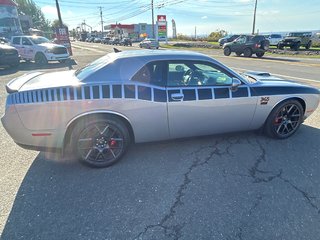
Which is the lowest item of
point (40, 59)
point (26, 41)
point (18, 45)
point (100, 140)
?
point (100, 140)

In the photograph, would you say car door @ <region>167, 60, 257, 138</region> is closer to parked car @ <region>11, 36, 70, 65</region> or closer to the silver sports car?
the silver sports car

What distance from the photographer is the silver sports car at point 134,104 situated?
9.69 ft

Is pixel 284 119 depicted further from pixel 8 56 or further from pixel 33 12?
pixel 33 12

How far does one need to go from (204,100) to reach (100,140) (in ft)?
5.19

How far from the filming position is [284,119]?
3.94 m

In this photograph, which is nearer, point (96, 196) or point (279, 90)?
point (96, 196)

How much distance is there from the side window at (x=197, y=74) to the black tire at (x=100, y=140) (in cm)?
107

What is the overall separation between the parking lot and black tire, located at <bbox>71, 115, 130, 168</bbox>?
159 millimetres

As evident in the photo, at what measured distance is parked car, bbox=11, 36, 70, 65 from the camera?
49.2 feet

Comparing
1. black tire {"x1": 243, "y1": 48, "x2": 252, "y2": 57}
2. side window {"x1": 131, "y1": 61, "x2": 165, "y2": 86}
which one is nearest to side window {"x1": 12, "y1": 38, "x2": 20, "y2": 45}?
side window {"x1": 131, "y1": 61, "x2": 165, "y2": 86}

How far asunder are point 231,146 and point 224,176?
0.88 meters

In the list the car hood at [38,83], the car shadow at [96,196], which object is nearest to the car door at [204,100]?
the car shadow at [96,196]

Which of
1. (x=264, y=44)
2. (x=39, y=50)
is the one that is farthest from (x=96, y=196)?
(x=264, y=44)

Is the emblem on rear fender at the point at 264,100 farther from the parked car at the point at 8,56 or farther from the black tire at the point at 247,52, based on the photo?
the black tire at the point at 247,52
